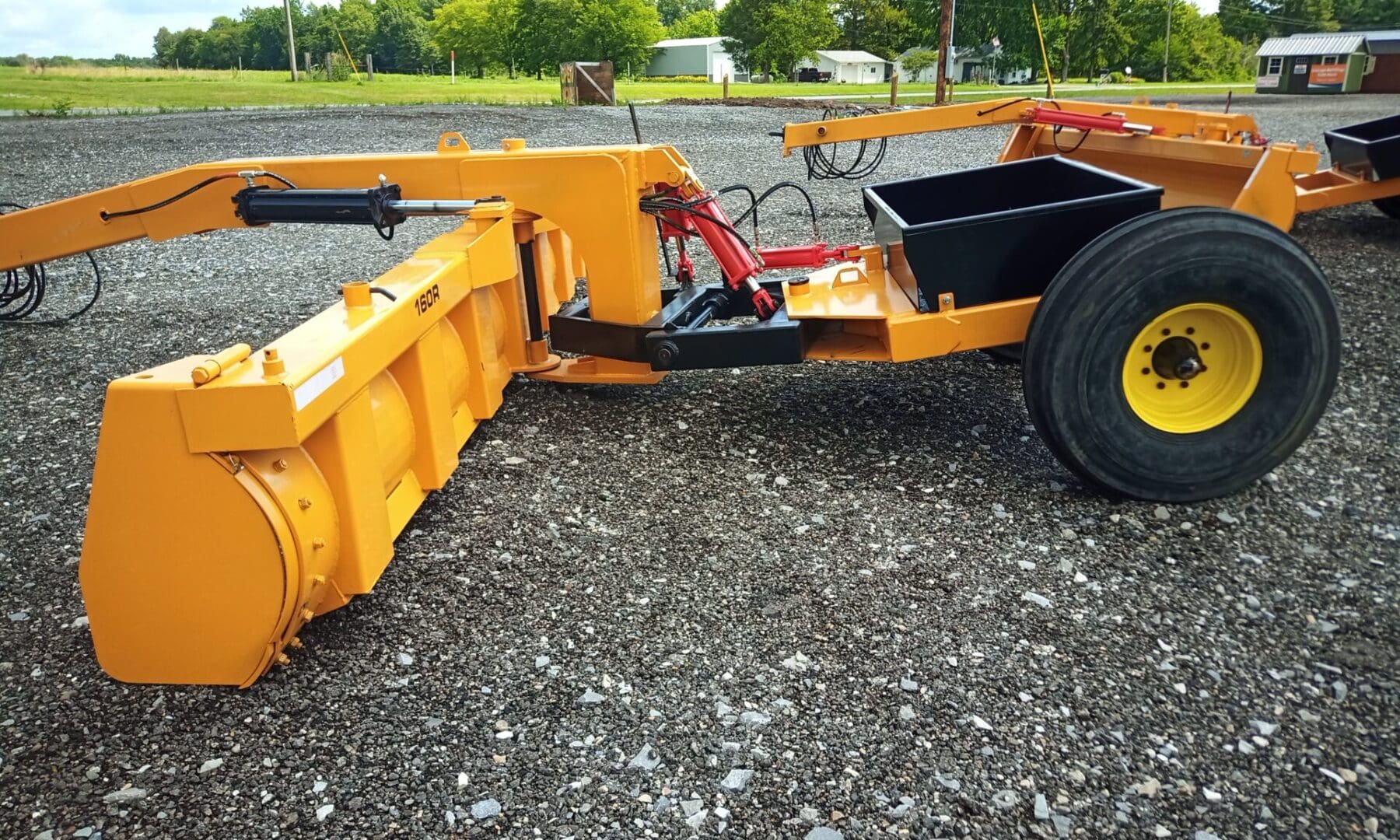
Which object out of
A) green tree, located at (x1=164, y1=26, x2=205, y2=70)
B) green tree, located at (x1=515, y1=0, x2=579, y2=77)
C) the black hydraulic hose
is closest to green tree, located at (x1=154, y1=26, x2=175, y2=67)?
green tree, located at (x1=164, y1=26, x2=205, y2=70)

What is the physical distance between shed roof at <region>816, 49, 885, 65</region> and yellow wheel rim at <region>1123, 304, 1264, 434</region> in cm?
7456

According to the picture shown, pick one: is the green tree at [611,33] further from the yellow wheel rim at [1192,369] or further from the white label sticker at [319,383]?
the white label sticker at [319,383]

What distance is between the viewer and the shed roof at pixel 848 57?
7344cm

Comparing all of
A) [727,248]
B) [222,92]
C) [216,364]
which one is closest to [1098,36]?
[222,92]

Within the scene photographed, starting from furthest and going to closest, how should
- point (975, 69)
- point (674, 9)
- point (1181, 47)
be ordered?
point (674, 9), point (975, 69), point (1181, 47)

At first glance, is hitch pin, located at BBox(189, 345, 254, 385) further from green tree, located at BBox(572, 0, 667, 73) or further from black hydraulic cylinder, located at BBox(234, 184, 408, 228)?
green tree, located at BBox(572, 0, 667, 73)

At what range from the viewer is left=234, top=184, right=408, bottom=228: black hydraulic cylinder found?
12.3ft

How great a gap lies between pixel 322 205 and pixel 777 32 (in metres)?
73.4

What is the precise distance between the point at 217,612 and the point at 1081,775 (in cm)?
213

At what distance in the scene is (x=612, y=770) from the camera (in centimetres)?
228

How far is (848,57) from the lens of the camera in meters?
74.3

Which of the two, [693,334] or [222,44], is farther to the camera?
[222,44]

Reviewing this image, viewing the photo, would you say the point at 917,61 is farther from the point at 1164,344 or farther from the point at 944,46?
the point at 1164,344

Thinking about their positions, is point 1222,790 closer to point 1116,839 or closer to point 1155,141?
point 1116,839
